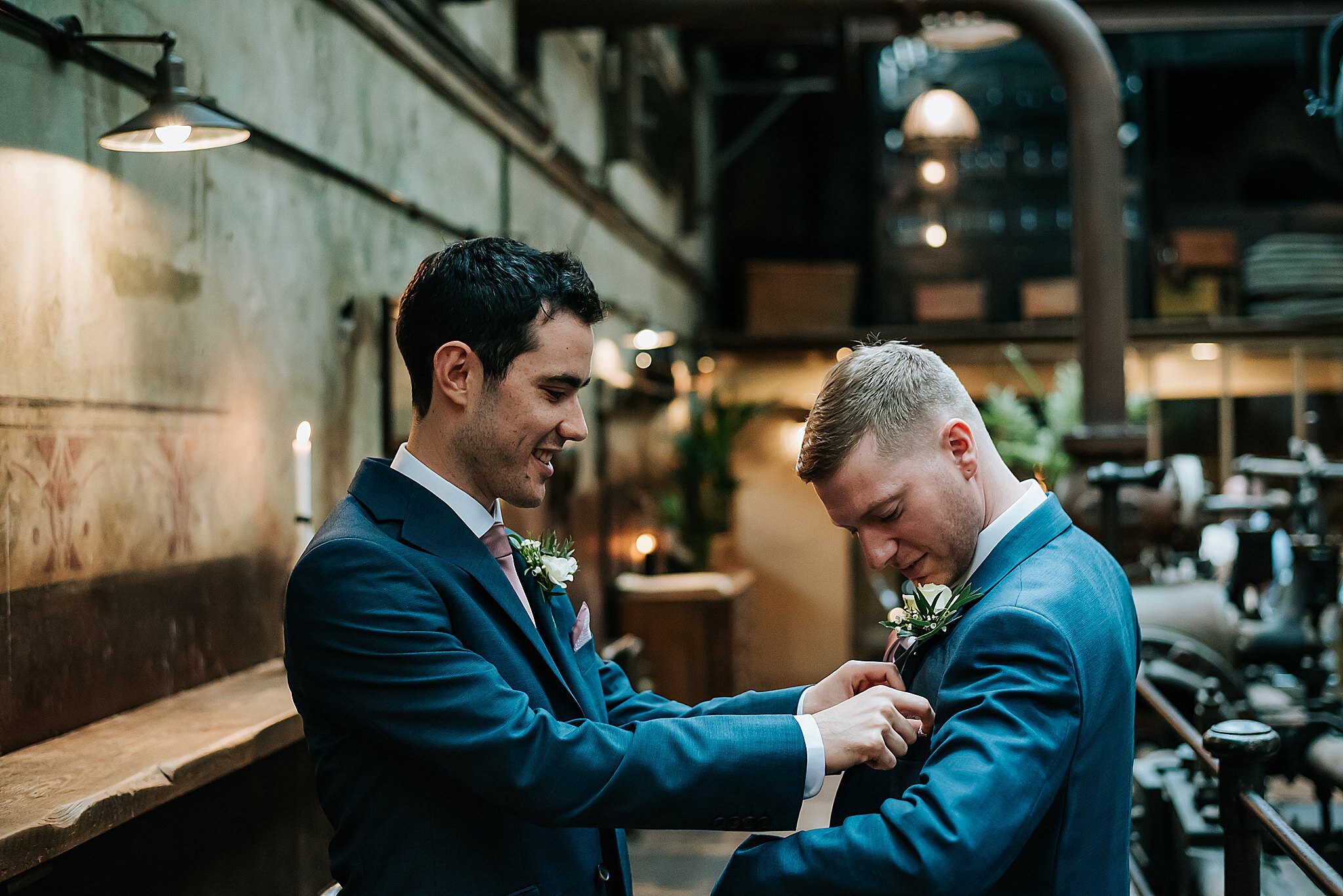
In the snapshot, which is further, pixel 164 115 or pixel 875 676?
pixel 164 115

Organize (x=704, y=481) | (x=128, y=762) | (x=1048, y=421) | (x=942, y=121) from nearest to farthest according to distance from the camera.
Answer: (x=128, y=762)
(x=942, y=121)
(x=1048, y=421)
(x=704, y=481)

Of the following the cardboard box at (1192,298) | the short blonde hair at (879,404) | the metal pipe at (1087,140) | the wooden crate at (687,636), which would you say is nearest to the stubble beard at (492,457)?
the short blonde hair at (879,404)

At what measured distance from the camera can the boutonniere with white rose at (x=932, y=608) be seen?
1702 millimetres

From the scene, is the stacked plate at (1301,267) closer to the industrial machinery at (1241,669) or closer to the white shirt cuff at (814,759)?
the industrial machinery at (1241,669)

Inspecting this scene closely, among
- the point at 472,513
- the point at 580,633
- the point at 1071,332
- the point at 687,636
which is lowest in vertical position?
the point at 687,636

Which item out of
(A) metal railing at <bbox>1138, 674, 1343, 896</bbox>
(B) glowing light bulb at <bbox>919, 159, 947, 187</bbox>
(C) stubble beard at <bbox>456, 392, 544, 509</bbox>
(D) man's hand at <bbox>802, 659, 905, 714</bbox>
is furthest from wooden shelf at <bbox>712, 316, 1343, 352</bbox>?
(C) stubble beard at <bbox>456, 392, 544, 509</bbox>

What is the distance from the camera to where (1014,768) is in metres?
1.48

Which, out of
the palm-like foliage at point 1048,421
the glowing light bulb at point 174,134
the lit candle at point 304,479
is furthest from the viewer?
the palm-like foliage at point 1048,421

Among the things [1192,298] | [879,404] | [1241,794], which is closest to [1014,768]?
[879,404]

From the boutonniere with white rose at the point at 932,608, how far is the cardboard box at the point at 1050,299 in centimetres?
1032

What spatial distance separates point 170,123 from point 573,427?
45.6 inches

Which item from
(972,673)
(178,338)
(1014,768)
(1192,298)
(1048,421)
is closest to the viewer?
(1014,768)

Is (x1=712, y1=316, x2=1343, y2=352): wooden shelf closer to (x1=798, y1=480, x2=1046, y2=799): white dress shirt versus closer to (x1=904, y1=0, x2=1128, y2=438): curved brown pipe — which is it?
(x1=904, y1=0, x2=1128, y2=438): curved brown pipe

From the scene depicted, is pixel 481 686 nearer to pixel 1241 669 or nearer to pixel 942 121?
pixel 1241 669
